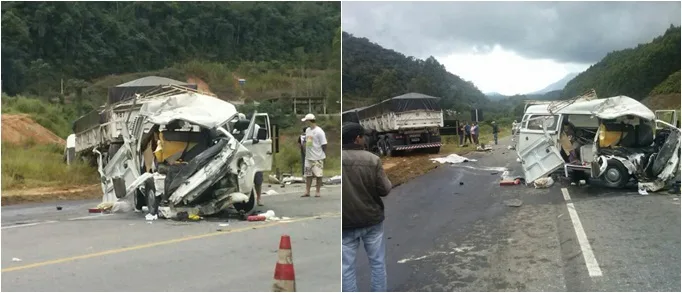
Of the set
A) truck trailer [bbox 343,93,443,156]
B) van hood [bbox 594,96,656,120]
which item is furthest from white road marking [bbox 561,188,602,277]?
→ van hood [bbox 594,96,656,120]

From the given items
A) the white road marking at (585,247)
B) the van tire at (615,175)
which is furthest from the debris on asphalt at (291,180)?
the white road marking at (585,247)

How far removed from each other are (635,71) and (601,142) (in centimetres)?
161

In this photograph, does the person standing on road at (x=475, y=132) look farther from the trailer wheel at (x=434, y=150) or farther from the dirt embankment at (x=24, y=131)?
the dirt embankment at (x=24, y=131)

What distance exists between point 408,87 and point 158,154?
Answer: 4.17 metres

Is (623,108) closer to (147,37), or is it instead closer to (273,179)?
(273,179)

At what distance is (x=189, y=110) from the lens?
7.79 metres

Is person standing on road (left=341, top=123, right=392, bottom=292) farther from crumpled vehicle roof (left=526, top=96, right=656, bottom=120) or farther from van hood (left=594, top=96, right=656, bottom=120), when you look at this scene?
van hood (left=594, top=96, right=656, bottom=120)

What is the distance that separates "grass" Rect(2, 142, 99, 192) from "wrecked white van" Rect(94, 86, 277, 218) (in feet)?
8.72

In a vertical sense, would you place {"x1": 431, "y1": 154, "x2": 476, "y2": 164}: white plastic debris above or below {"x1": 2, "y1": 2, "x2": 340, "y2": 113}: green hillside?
below

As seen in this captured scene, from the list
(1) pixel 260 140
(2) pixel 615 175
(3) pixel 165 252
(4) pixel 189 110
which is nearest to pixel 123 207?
(4) pixel 189 110

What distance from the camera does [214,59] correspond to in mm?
14586

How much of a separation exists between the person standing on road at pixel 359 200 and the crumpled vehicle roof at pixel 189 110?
12.7 feet

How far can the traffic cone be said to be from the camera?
3.88m

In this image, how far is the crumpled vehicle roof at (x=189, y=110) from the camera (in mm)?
7566
